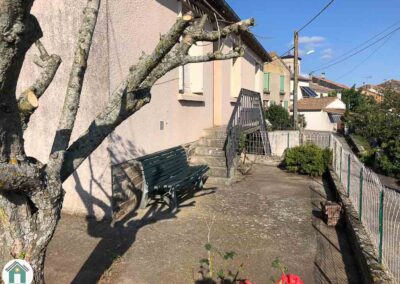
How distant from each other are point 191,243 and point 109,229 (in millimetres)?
1288

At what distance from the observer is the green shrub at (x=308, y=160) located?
9.34 metres

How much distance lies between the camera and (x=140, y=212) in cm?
598

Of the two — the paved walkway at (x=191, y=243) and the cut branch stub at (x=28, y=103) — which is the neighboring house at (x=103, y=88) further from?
the cut branch stub at (x=28, y=103)

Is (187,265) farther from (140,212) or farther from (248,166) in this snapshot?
(248,166)

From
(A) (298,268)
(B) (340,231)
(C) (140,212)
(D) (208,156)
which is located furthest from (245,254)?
(D) (208,156)

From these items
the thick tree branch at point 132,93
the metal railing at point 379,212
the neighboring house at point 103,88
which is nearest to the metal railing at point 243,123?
the neighboring house at point 103,88

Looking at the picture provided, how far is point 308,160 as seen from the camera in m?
9.48

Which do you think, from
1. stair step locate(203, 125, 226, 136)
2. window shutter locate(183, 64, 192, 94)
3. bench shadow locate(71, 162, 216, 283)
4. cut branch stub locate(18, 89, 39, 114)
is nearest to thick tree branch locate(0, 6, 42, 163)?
cut branch stub locate(18, 89, 39, 114)

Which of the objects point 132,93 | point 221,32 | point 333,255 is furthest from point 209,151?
point 221,32

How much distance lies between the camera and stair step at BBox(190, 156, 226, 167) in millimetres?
8381

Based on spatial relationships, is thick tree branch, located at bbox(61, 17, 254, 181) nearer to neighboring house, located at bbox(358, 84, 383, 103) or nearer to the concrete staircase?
the concrete staircase

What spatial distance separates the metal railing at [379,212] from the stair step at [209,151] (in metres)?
3.23

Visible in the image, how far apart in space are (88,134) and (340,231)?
4311mm

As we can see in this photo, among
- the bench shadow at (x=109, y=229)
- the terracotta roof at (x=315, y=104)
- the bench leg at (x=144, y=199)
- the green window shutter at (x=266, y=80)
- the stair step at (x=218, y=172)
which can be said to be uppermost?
the green window shutter at (x=266, y=80)
